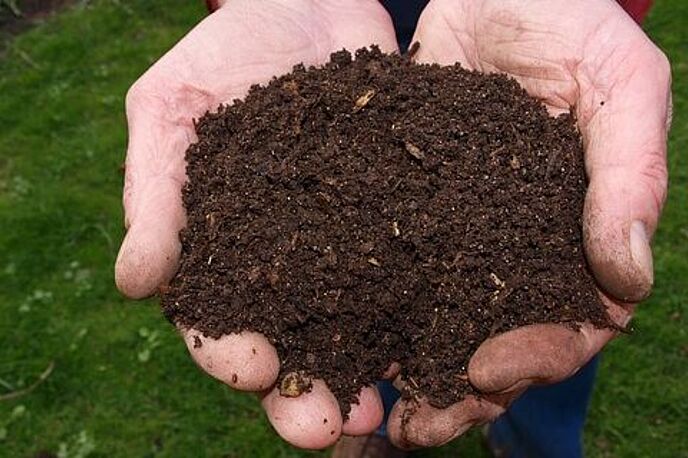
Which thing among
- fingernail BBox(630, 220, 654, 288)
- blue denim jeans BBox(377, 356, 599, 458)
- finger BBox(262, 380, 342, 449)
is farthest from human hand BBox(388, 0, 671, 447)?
blue denim jeans BBox(377, 356, 599, 458)

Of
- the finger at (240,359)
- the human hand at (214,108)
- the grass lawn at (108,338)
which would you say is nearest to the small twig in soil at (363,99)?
the human hand at (214,108)

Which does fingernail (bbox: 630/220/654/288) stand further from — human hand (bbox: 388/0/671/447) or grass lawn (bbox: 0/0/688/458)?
grass lawn (bbox: 0/0/688/458)

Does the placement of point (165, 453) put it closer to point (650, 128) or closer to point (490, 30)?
point (490, 30)

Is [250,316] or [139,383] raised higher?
[250,316]

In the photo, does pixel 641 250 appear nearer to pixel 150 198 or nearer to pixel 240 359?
pixel 240 359

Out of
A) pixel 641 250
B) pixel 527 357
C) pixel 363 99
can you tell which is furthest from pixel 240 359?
pixel 641 250

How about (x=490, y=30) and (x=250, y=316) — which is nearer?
(x=250, y=316)

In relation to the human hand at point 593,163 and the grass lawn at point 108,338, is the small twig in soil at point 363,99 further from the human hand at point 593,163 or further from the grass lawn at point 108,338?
the grass lawn at point 108,338

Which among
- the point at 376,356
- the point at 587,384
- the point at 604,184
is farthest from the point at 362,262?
the point at 587,384
